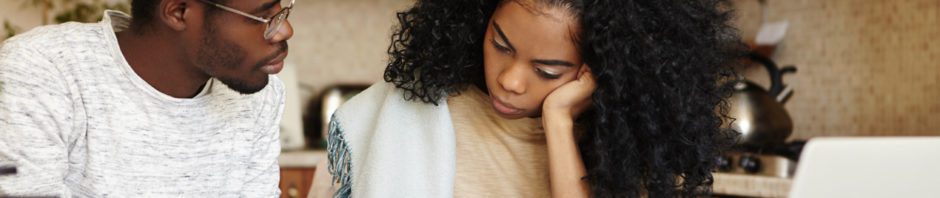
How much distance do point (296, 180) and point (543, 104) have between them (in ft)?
5.23

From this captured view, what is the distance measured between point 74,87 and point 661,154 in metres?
0.68

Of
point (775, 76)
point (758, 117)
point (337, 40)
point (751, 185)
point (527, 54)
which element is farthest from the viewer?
→ point (337, 40)

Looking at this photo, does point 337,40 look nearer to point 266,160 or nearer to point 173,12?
point 266,160

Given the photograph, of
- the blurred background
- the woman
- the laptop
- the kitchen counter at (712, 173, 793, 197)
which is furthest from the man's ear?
the kitchen counter at (712, 173, 793, 197)

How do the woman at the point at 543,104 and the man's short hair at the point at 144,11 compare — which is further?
the woman at the point at 543,104

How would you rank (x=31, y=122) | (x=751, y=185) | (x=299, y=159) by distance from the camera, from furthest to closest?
(x=299, y=159) → (x=751, y=185) → (x=31, y=122)

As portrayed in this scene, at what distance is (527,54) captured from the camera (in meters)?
1.11

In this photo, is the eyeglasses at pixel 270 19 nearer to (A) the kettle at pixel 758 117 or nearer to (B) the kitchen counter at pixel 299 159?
(A) the kettle at pixel 758 117

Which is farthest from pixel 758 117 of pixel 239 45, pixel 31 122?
pixel 31 122

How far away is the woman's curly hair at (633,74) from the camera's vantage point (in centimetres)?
113

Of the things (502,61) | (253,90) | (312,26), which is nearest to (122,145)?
(253,90)

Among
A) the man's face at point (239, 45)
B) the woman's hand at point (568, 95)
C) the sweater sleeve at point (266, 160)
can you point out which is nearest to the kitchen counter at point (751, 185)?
the woman's hand at point (568, 95)

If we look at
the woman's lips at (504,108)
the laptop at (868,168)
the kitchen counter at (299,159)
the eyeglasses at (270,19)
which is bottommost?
the kitchen counter at (299,159)

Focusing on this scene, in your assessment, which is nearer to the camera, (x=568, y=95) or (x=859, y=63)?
(x=568, y=95)
